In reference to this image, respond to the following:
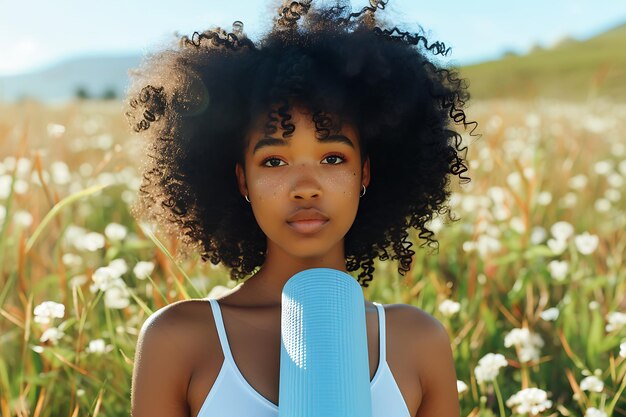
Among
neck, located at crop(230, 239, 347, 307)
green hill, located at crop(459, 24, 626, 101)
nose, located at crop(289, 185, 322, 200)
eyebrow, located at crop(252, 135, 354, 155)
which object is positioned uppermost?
green hill, located at crop(459, 24, 626, 101)

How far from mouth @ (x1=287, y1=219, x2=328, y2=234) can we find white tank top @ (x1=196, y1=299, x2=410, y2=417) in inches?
10.5

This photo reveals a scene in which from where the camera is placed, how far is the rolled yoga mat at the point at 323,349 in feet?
5.44

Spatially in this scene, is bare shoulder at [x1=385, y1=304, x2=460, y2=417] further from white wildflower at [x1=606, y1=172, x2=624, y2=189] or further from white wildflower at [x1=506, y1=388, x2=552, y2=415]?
white wildflower at [x1=606, y1=172, x2=624, y2=189]

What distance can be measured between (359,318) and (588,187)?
455 cm

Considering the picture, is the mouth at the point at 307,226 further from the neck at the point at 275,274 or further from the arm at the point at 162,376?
the arm at the point at 162,376

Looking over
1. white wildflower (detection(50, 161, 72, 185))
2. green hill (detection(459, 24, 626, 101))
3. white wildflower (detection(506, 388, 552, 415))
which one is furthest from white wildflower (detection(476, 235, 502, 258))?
green hill (detection(459, 24, 626, 101))

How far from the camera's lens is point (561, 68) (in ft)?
142

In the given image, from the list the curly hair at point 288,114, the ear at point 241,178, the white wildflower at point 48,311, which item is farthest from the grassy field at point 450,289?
the ear at point 241,178

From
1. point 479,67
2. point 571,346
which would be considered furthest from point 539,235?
point 479,67

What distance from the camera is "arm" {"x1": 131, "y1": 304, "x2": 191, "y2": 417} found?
197cm

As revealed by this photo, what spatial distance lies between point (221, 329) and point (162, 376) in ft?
0.54

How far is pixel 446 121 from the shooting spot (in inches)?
95.7

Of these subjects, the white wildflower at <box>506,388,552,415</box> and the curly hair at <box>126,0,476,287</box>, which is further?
the white wildflower at <box>506,388,552,415</box>

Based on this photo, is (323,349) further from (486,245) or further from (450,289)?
(486,245)
